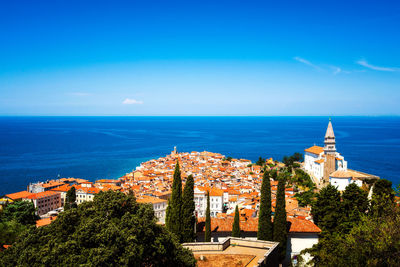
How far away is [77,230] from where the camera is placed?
26.7ft

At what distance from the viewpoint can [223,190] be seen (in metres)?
43.3

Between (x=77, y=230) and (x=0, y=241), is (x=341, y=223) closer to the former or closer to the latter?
(x=77, y=230)

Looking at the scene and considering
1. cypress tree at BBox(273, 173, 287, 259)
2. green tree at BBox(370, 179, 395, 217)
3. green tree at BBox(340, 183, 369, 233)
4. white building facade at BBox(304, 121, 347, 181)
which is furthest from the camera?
white building facade at BBox(304, 121, 347, 181)

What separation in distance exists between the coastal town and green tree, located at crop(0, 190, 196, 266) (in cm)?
912

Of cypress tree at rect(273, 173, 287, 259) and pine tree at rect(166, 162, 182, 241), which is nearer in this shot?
pine tree at rect(166, 162, 182, 241)

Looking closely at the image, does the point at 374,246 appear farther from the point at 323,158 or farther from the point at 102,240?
the point at 323,158

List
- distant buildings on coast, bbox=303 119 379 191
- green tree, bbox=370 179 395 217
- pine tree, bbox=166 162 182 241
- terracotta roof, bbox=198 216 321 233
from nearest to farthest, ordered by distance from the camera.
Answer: green tree, bbox=370 179 395 217
pine tree, bbox=166 162 182 241
terracotta roof, bbox=198 216 321 233
distant buildings on coast, bbox=303 119 379 191

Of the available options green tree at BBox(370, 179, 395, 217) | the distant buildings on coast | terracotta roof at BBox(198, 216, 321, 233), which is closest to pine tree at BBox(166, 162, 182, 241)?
terracotta roof at BBox(198, 216, 321, 233)

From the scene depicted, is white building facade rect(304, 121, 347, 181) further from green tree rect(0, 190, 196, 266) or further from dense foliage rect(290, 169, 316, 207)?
green tree rect(0, 190, 196, 266)

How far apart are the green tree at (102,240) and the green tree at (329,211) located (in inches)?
431

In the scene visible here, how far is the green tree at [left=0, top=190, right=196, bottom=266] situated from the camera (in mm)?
7543

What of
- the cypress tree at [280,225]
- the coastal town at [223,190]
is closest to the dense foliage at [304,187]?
the coastal town at [223,190]

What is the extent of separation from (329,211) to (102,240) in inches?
602

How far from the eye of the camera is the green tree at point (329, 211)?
706 inches
